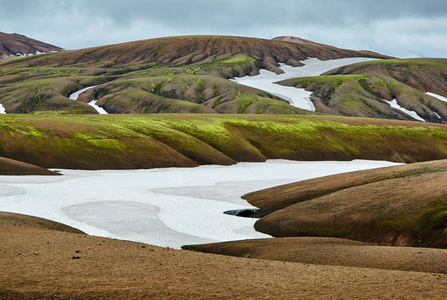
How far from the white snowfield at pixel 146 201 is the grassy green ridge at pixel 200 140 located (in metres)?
7.00

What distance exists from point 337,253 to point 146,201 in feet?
83.9

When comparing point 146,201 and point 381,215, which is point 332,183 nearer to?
point 381,215

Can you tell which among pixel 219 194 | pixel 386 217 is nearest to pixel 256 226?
pixel 386 217

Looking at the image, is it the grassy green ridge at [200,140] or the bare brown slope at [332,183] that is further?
the grassy green ridge at [200,140]

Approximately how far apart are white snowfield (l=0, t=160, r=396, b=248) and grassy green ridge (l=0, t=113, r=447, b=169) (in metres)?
7.00

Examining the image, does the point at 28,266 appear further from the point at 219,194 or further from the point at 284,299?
the point at 219,194

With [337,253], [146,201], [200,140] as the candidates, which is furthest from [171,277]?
[200,140]

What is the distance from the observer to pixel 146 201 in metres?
44.0

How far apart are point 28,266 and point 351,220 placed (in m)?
20.3

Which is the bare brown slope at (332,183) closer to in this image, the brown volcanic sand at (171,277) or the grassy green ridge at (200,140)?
the brown volcanic sand at (171,277)

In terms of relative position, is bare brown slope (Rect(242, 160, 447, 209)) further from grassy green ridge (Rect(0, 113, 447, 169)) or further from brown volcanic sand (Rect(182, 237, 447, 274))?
grassy green ridge (Rect(0, 113, 447, 169))

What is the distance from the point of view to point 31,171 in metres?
61.5

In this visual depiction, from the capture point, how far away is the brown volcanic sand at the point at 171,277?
12.8m

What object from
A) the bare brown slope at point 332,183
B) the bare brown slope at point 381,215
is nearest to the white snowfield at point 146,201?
the bare brown slope at point 332,183
